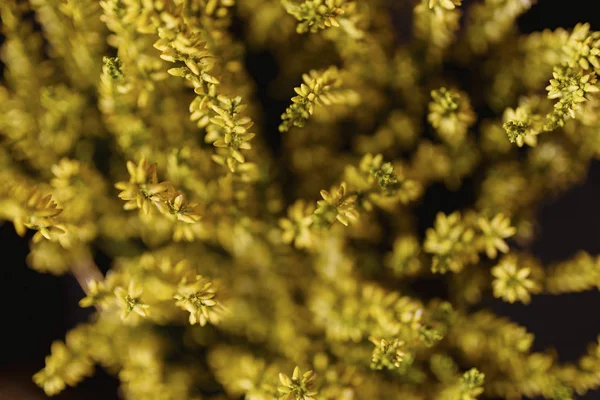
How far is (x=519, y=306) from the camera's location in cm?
103

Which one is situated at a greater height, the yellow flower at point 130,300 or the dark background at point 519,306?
the yellow flower at point 130,300

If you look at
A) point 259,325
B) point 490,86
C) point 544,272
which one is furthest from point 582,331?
point 259,325

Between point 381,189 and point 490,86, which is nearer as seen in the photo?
point 381,189

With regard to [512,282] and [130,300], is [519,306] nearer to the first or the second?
[512,282]

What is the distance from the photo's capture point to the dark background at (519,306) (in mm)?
888

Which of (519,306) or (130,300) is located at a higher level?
(130,300)

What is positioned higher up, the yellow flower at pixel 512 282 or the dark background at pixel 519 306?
the yellow flower at pixel 512 282

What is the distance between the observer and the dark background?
89 centimetres

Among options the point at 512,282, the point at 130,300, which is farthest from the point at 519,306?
the point at 130,300

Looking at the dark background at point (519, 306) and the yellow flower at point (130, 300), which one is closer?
the yellow flower at point (130, 300)

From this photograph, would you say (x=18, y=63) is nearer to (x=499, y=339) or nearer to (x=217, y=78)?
(x=217, y=78)

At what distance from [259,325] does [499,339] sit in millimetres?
312

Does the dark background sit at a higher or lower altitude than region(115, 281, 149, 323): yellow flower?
lower

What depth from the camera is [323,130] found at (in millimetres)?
758
